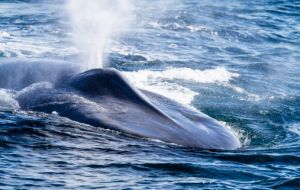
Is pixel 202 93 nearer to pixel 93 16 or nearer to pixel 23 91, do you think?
pixel 23 91

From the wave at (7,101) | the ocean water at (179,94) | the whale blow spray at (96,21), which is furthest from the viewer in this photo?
the whale blow spray at (96,21)

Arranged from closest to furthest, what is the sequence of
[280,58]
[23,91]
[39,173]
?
[39,173], [23,91], [280,58]

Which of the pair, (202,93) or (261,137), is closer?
(261,137)

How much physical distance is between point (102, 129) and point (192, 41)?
1565cm

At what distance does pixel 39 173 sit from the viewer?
8812 mm

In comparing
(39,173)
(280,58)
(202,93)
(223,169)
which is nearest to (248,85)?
(202,93)

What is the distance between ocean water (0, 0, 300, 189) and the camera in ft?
30.2

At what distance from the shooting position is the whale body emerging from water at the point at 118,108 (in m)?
11.0

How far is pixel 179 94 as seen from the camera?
17.0 m

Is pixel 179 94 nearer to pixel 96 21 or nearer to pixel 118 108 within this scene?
pixel 118 108

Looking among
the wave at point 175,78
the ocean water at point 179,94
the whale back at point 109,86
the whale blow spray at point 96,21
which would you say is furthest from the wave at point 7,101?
the whale blow spray at point 96,21

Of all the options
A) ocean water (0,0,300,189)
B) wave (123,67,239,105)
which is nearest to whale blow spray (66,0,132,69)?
ocean water (0,0,300,189)

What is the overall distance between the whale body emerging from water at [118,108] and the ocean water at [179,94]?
Answer: 10.0 inches

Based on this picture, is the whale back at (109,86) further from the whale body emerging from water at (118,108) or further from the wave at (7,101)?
the wave at (7,101)
